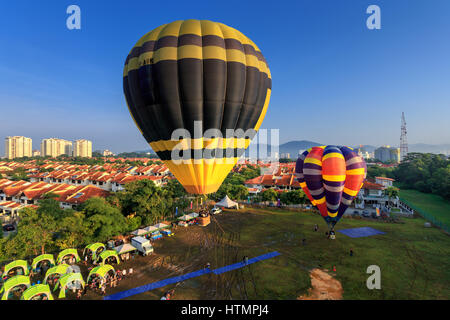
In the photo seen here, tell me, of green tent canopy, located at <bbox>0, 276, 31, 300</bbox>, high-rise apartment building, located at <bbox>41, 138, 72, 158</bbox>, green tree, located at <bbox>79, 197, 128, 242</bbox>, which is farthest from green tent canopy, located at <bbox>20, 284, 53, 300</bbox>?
high-rise apartment building, located at <bbox>41, 138, 72, 158</bbox>

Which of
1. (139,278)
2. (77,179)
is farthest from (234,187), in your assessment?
(77,179)

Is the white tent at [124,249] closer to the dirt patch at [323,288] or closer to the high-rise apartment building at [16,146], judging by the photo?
the dirt patch at [323,288]

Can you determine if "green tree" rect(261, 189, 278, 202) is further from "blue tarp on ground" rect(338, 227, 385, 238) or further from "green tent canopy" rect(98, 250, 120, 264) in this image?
"green tent canopy" rect(98, 250, 120, 264)

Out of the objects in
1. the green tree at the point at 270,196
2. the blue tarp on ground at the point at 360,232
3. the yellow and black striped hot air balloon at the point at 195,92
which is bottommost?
the blue tarp on ground at the point at 360,232

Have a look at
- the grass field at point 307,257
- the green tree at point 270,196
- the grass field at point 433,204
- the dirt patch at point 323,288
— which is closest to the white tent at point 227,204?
the green tree at point 270,196

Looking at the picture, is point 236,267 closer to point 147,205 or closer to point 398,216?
point 147,205

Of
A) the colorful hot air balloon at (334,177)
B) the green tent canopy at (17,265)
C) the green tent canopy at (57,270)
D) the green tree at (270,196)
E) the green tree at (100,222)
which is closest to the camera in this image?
the green tent canopy at (57,270)
